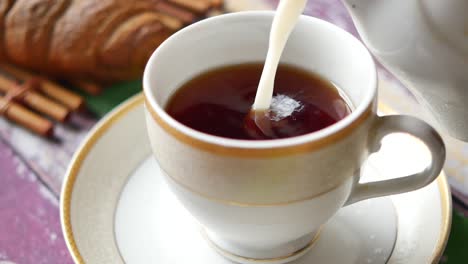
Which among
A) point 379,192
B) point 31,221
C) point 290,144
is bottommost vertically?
point 31,221

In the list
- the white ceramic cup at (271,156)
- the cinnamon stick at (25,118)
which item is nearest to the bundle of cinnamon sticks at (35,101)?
the cinnamon stick at (25,118)

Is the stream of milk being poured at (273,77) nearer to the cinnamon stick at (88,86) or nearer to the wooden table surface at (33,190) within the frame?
the wooden table surface at (33,190)

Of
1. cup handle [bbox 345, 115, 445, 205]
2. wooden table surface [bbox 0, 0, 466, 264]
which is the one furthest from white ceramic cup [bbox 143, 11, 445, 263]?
wooden table surface [bbox 0, 0, 466, 264]

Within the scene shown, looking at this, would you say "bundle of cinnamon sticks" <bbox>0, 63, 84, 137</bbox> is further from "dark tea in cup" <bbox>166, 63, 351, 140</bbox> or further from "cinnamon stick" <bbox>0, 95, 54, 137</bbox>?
"dark tea in cup" <bbox>166, 63, 351, 140</bbox>

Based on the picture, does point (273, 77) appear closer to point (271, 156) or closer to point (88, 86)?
point (271, 156)

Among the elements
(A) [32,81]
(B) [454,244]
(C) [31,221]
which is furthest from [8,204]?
(B) [454,244]

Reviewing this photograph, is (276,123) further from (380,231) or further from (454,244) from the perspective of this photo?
(454,244)
